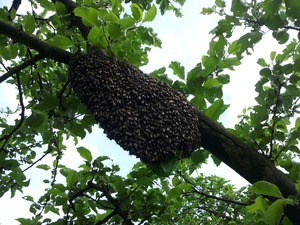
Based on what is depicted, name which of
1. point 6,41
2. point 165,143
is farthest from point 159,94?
point 6,41

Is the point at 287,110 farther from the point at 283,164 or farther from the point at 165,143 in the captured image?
the point at 165,143

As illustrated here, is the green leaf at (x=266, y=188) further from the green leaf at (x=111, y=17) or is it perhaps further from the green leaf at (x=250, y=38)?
the green leaf at (x=111, y=17)

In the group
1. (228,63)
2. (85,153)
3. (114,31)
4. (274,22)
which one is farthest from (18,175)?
(274,22)

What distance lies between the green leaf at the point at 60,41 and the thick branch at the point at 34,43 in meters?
0.06

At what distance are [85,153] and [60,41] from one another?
3.34 feet

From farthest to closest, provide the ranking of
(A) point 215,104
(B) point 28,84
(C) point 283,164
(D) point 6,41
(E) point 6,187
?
(B) point 28,84 → (E) point 6,187 → (D) point 6,41 → (A) point 215,104 → (C) point 283,164

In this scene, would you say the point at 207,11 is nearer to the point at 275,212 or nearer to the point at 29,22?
the point at 29,22

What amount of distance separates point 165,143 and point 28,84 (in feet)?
6.93

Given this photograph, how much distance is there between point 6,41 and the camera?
119 inches

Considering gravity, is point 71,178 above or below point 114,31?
below

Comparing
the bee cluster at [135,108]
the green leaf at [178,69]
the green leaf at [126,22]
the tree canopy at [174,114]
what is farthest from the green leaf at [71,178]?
the green leaf at [126,22]

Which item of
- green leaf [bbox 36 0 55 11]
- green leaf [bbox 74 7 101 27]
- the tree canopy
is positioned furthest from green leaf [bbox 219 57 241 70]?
green leaf [bbox 36 0 55 11]

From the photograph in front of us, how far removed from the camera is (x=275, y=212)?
1.88 m

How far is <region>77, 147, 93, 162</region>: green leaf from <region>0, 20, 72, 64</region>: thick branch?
85 cm
